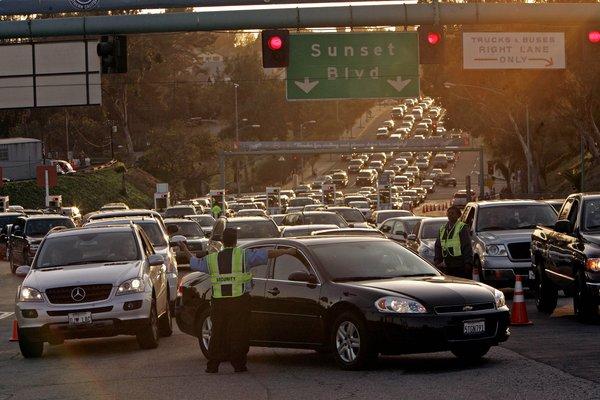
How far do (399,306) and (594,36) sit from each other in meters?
18.3

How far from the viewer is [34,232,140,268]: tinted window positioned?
2042 centimetres

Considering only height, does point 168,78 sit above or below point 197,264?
above

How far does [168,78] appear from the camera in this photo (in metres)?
135

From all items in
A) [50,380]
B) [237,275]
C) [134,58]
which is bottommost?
[50,380]

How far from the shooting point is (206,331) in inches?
698

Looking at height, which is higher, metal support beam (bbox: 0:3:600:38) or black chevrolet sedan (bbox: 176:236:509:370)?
metal support beam (bbox: 0:3:600:38)

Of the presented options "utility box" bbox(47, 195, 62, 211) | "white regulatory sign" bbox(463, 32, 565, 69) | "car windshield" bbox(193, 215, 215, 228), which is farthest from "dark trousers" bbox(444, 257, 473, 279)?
"utility box" bbox(47, 195, 62, 211)

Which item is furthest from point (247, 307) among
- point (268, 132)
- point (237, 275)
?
point (268, 132)

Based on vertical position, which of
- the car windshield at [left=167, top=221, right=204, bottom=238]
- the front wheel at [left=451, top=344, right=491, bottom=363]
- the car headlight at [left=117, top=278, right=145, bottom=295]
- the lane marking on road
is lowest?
the lane marking on road

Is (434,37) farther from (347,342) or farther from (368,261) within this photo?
(347,342)

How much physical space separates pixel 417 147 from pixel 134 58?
74.2 feet

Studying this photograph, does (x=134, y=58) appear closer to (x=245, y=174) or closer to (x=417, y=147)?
(x=417, y=147)

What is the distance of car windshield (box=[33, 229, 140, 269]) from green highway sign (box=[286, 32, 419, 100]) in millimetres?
17248

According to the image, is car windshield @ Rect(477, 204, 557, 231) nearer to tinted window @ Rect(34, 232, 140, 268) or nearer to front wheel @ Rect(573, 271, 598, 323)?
front wheel @ Rect(573, 271, 598, 323)
